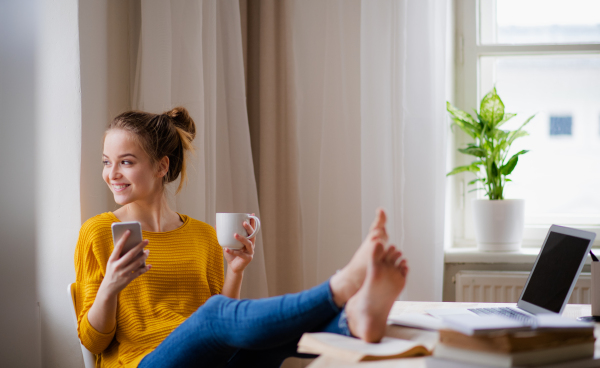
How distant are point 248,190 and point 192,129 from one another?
0.55 metres

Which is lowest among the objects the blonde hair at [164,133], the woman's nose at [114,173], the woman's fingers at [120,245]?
the woman's fingers at [120,245]

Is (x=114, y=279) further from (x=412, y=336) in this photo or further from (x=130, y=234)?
(x=412, y=336)

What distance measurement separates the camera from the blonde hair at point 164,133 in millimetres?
1301

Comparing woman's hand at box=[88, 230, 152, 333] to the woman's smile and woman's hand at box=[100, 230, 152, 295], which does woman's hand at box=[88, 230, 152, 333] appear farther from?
the woman's smile

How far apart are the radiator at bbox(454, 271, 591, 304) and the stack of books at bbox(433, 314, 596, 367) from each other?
1.37m

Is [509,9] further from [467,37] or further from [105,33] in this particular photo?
[105,33]

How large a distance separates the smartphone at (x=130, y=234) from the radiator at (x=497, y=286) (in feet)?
4.80

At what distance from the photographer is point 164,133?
1.36 meters

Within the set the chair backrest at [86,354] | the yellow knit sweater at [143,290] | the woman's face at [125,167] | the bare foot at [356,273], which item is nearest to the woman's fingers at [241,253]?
the yellow knit sweater at [143,290]

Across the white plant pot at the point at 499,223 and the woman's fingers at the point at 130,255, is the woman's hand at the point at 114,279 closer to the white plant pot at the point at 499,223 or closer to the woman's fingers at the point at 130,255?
the woman's fingers at the point at 130,255

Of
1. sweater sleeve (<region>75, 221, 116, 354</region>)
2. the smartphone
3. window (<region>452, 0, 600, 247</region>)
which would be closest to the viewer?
the smartphone

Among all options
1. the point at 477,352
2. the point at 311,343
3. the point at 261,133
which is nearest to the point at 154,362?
the point at 311,343

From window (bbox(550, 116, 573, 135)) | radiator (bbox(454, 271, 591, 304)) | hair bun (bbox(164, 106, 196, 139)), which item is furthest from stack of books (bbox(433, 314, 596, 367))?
window (bbox(550, 116, 573, 135))

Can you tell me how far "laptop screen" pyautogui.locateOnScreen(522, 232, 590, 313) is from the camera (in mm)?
1057
